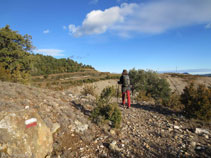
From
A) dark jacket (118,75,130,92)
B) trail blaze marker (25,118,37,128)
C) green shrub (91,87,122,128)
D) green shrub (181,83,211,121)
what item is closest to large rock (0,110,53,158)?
trail blaze marker (25,118,37,128)

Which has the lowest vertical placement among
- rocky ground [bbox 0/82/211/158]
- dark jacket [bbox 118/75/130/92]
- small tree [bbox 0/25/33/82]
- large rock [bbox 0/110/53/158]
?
rocky ground [bbox 0/82/211/158]

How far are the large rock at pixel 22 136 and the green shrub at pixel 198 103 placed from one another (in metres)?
6.32

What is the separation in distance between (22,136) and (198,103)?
22.7 ft

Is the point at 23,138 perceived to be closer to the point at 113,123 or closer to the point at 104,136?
the point at 104,136

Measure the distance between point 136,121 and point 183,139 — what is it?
1848 millimetres

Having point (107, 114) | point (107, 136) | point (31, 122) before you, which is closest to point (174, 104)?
point (107, 114)

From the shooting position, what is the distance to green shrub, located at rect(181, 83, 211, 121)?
5414mm

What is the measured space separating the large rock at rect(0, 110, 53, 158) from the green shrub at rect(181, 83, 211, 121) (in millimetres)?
6322

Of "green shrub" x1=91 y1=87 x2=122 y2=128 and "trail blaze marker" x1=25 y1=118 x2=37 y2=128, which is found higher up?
"trail blaze marker" x1=25 y1=118 x2=37 y2=128

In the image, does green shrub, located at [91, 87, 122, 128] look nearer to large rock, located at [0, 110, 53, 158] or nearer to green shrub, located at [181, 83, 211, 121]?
large rock, located at [0, 110, 53, 158]

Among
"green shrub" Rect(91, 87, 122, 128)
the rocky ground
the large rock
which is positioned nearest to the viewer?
the large rock

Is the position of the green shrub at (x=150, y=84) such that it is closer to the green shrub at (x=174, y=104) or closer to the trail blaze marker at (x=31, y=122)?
the green shrub at (x=174, y=104)

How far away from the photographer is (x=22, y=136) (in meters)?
2.60

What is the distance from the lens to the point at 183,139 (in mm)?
3979
